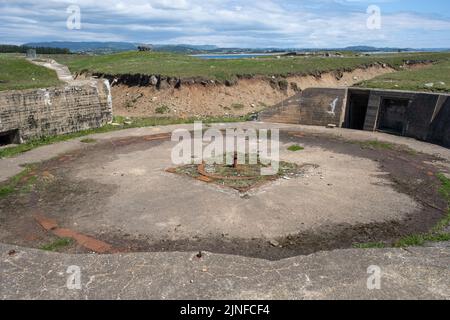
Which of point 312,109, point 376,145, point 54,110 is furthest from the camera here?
point 312,109

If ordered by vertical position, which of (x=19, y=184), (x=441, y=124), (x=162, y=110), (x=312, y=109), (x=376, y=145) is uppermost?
(x=312, y=109)

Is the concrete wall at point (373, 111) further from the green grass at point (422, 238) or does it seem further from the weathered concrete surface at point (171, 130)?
the green grass at point (422, 238)

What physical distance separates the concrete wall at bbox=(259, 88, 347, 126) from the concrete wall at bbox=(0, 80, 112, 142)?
9733mm

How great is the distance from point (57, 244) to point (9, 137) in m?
11.8

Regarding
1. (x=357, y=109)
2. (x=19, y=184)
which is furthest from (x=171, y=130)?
(x=357, y=109)

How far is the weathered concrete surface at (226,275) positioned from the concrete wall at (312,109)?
1492 centimetres

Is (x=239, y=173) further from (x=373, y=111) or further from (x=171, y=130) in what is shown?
(x=373, y=111)

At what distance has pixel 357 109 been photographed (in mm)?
23562

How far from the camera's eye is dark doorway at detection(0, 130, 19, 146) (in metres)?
17.9

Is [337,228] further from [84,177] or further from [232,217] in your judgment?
[84,177]

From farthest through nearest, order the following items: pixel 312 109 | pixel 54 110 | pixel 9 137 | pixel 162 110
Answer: pixel 162 110 < pixel 312 109 < pixel 54 110 < pixel 9 137

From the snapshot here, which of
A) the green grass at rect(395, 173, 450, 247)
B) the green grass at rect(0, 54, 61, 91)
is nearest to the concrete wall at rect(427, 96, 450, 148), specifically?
the green grass at rect(395, 173, 450, 247)
